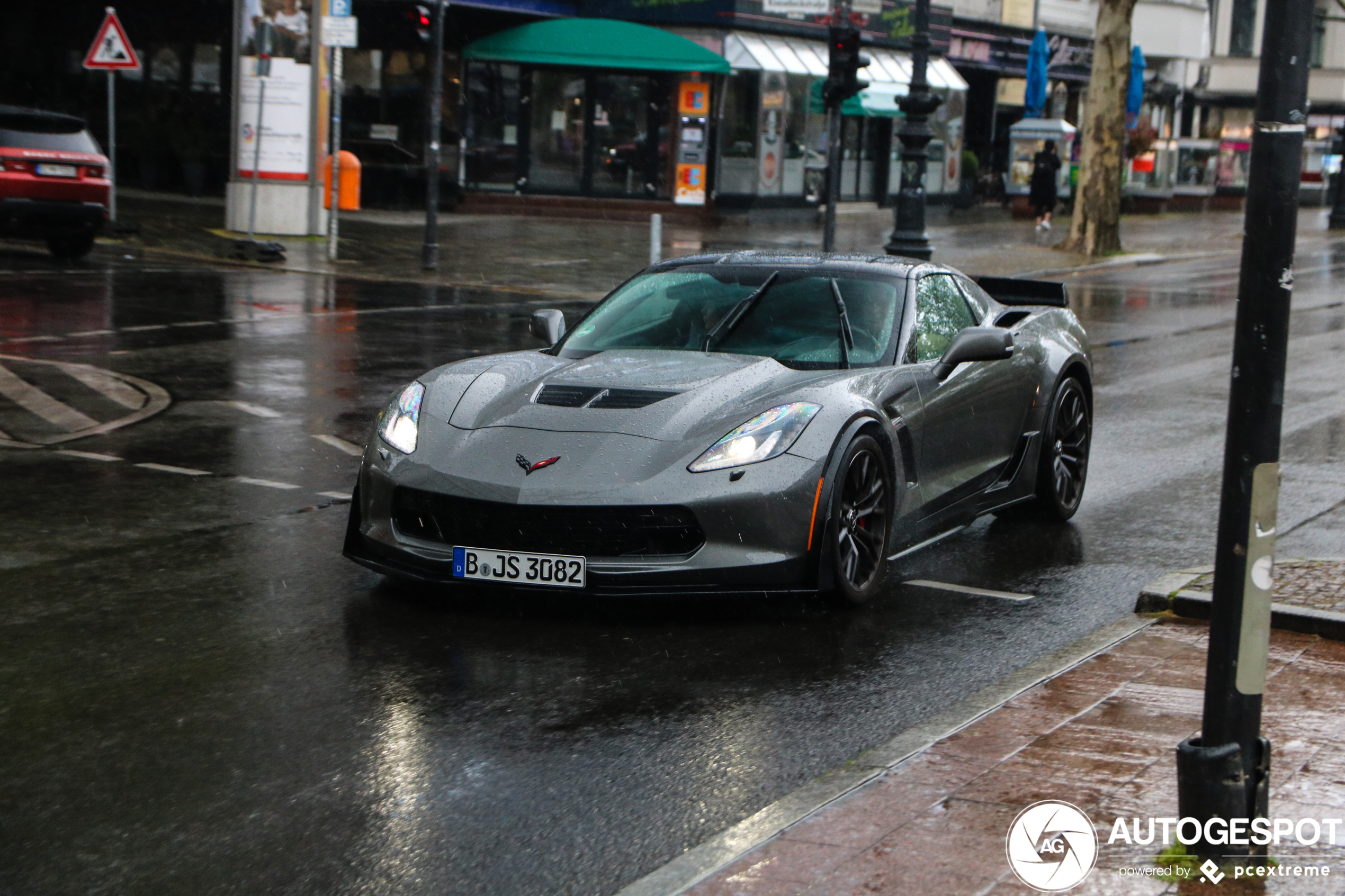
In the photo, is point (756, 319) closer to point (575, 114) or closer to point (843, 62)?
point (843, 62)

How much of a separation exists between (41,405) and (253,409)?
133 cm

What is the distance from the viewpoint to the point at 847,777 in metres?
4.53

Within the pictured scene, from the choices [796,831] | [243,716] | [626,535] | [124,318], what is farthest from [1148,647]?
[124,318]

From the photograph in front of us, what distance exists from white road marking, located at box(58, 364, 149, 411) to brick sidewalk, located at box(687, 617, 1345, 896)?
7.30 metres

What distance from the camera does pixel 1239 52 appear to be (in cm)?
6431

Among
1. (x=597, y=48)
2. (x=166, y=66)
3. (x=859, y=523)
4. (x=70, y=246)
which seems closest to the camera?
(x=859, y=523)

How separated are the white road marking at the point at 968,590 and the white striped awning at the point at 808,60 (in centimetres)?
2740

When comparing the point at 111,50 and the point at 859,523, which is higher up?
the point at 111,50

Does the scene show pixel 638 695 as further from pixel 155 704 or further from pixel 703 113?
pixel 703 113

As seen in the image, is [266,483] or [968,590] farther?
→ [266,483]

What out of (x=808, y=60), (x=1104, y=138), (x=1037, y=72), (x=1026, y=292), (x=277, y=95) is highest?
(x=1037, y=72)

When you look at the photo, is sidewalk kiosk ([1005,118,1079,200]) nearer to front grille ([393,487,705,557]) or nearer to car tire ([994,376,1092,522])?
car tire ([994,376,1092,522])

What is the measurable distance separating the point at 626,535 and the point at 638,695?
79cm

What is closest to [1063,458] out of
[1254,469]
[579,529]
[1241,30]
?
[579,529]
